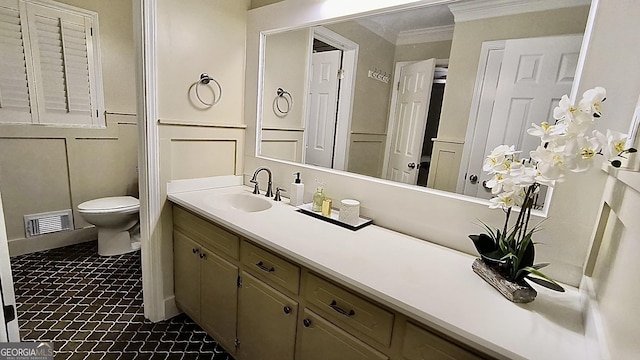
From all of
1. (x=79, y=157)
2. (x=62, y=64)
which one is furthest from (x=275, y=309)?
(x=62, y=64)

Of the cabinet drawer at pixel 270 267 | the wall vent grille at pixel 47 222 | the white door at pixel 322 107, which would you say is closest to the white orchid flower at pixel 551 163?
the cabinet drawer at pixel 270 267

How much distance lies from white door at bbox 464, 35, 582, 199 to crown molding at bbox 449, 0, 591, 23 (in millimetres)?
108

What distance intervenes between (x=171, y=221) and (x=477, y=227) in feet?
5.74

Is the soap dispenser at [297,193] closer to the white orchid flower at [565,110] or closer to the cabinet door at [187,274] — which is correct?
the cabinet door at [187,274]

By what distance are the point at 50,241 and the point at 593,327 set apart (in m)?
3.69

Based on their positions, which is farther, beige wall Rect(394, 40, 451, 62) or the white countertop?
beige wall Rect(394, 40, 451, 62)

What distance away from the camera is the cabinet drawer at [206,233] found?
1469 millimetres

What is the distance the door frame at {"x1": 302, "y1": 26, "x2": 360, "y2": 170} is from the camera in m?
1.71

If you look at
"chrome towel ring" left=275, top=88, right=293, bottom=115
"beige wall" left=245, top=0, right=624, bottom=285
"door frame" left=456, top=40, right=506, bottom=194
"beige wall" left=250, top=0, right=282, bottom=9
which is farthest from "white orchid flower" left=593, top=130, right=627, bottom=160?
"beige wall" left=250, top=0, right=282, bottom=9

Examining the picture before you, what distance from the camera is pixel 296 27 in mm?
1808

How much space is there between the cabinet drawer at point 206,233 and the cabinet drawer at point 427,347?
2.88 ft

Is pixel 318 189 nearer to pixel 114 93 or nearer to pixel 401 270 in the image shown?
pixel 401 270

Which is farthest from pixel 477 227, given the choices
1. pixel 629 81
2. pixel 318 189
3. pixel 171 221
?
pixel 171 221

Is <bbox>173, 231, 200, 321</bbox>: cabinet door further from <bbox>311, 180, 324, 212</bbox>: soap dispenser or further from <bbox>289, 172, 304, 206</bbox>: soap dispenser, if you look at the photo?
<bbox>311, 180, 324, 212</bbox>: soap dispenser
